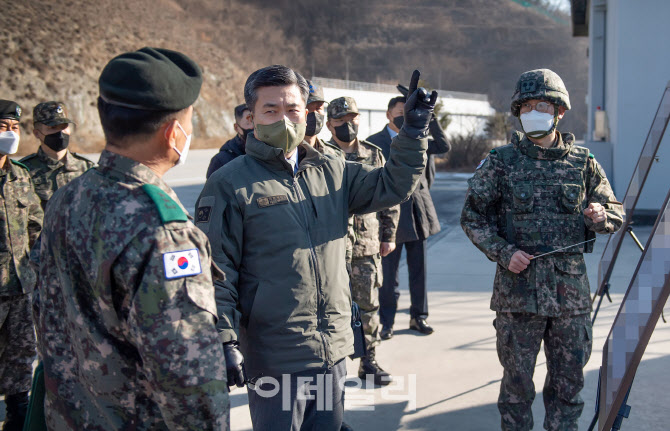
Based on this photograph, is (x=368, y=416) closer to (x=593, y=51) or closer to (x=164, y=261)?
(x=164, y=261)

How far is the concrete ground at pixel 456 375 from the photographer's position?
342 centimetres

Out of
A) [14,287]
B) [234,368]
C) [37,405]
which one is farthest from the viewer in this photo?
[14,287]

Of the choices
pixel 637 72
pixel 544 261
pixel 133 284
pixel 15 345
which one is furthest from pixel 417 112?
pixel 637 72

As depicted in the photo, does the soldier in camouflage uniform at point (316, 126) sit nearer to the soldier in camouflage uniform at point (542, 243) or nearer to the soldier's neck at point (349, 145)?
the soldier's neck at point (349, 145)

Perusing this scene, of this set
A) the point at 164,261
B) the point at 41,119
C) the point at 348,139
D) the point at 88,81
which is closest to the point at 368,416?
the point at 348,139

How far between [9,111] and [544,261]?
334cm

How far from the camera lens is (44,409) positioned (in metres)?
1.58

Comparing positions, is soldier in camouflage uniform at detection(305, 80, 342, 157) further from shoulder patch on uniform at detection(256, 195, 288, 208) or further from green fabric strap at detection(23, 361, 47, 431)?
green fabric strap at detection(23, 361, 47, 431)

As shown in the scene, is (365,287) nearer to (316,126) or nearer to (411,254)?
(316,126)

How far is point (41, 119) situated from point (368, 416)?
3036 mm

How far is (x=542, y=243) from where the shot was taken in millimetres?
2850

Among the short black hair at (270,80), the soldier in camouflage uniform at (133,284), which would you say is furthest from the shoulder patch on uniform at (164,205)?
the short black hair at (270,80)

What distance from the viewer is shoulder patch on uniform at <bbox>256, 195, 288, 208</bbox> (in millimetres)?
2193

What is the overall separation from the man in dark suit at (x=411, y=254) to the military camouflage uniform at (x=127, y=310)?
3.48 m
